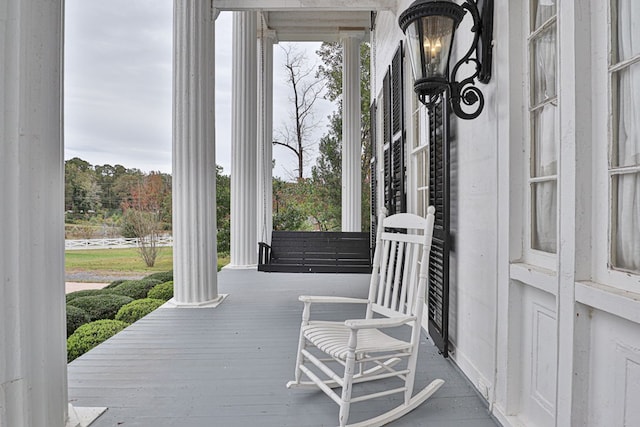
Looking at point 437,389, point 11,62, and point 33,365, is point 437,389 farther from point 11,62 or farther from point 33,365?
point 11,62

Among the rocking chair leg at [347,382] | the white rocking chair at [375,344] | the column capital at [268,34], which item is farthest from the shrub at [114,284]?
the column capital at [268,34]

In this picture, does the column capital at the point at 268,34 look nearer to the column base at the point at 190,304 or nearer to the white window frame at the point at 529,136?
the column base at the point at 190,304

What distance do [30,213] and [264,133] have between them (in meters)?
6.69

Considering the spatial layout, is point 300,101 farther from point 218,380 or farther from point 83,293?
point 218,380

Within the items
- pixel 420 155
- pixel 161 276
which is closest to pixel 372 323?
pixel 420 155

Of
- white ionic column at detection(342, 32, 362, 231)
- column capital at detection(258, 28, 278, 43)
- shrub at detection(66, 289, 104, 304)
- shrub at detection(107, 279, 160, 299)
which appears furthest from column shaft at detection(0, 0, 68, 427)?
column capital at detection(258, 28, 278, 43)

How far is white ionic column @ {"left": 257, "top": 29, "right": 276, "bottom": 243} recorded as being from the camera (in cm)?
776

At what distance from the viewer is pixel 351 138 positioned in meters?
7.95

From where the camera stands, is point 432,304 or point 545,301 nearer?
point 545,301

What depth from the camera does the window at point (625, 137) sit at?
3.81ft

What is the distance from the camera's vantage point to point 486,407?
6.64 ft

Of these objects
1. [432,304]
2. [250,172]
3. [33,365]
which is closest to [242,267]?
[250,172]

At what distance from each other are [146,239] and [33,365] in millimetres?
5691

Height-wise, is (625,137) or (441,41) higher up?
(441,41)
